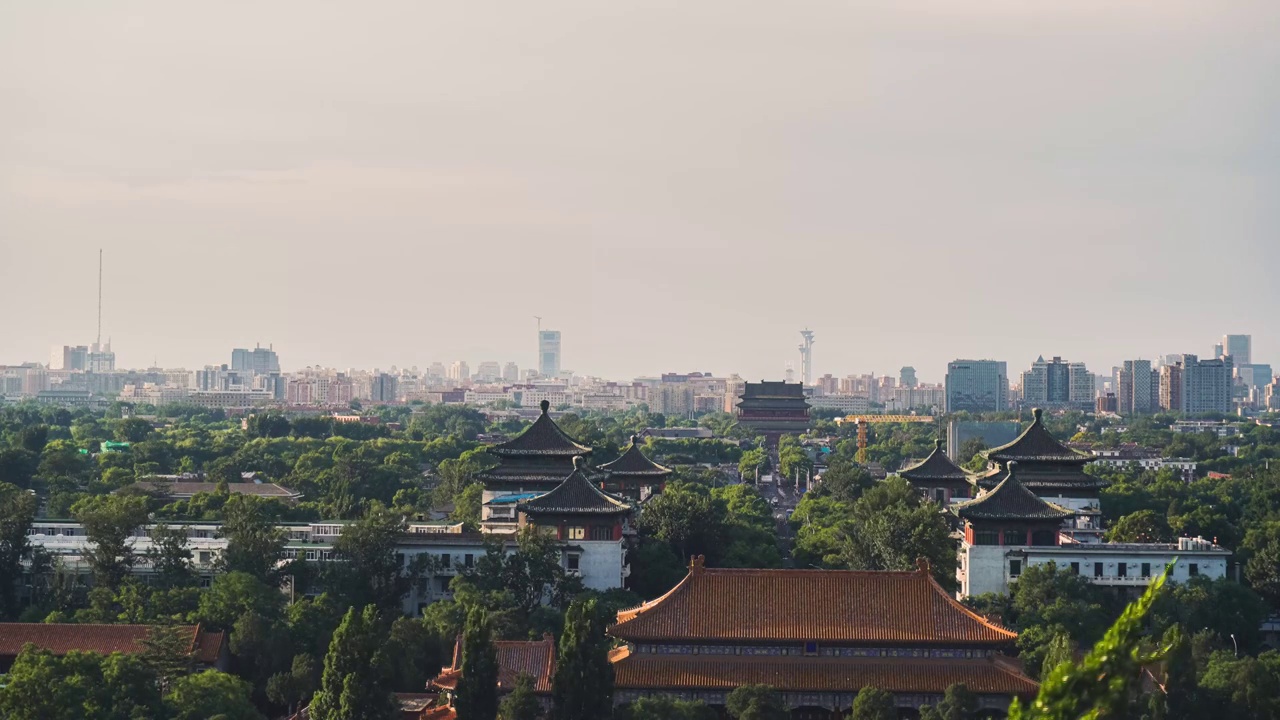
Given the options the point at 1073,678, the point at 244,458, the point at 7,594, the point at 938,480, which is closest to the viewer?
the point at 1073,678

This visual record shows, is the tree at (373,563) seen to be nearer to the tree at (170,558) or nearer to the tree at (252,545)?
the tree at (252,545)

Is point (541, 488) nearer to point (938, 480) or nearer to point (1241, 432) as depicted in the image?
point (938, 480)

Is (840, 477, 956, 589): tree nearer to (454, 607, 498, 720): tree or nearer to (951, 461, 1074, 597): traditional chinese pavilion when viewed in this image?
(951, 461, 1074, 597): traditional chinese pavilion

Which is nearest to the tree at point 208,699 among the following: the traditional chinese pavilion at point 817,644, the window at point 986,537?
the traditional chinese pavilion at point 817,644

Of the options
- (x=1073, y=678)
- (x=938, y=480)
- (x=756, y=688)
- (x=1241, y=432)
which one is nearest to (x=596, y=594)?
(x=756, y=688)

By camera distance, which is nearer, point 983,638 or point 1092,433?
point 983,638

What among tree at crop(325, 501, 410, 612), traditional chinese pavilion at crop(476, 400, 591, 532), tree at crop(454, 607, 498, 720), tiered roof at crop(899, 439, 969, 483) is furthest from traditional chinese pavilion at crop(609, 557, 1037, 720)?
tiered roof at crop(899, 439, 969, 483)
